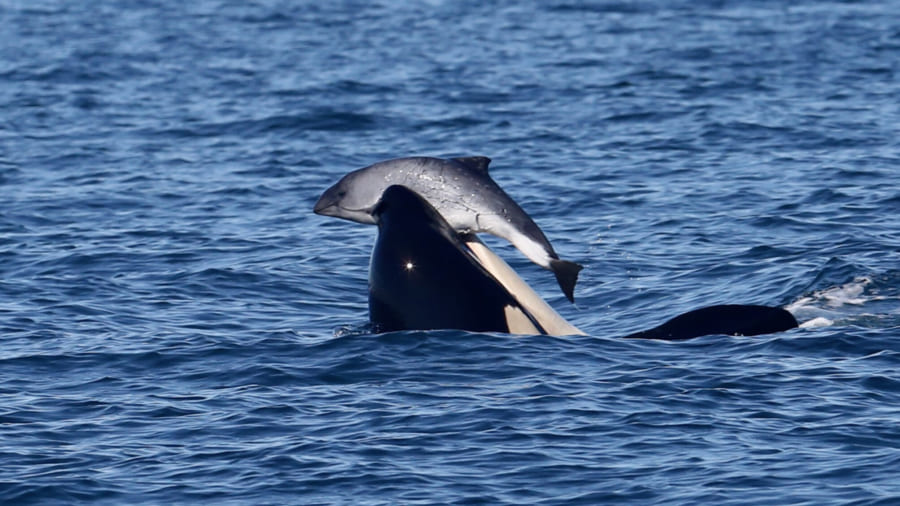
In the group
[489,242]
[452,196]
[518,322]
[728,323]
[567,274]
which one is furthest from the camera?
[489,242]

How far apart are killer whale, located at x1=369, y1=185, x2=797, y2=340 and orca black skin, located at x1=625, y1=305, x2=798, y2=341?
1427 millimetres

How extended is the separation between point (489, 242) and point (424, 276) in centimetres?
836

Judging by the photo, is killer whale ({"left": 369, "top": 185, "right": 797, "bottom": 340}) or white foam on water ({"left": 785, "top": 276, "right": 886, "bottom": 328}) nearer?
killer whale ({"left": 369, "top": 185, "right": 797, "bottom": 340})

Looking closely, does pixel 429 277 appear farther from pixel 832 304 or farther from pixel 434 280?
pixel 832 304

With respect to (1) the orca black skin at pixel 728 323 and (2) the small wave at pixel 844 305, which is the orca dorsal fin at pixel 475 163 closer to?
(1) the orca black skin at pixel 728 323

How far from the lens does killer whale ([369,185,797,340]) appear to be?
14805mm

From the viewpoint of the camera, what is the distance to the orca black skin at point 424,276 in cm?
1480

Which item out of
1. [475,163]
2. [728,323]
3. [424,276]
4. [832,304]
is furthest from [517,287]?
[832,304]

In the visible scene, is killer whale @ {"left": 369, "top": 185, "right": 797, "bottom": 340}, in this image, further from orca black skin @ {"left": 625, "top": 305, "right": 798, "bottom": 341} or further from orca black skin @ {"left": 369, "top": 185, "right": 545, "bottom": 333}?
orca black skin @ {"left": 625, "top": 305, "right": 798, "bottom": 341}

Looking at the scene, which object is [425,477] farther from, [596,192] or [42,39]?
Result: [42,39]

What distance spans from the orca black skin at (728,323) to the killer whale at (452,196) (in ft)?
7.22

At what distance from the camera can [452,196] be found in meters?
14.7

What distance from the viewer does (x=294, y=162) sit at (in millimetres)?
28734

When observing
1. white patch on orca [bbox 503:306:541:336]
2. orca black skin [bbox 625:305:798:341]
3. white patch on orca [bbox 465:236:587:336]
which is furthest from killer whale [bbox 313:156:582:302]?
orca black skin [bbox 625:305:798:341]
